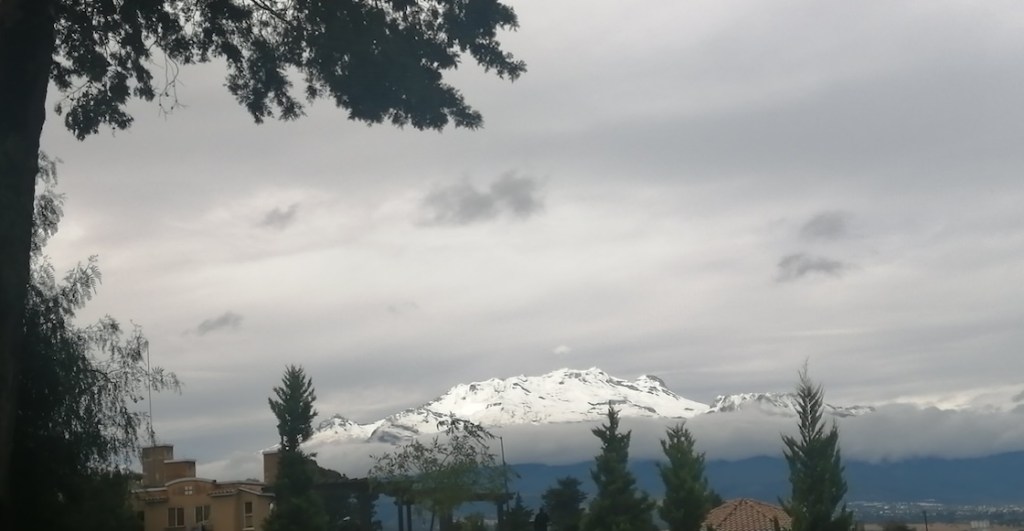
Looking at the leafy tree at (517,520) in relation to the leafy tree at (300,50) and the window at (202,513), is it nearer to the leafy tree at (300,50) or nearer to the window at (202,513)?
the window at (202,513)

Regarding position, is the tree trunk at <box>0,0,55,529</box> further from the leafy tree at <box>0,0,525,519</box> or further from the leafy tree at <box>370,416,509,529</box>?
the leafy tree at <box>370,416,509,529</box>

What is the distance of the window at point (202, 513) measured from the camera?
5853 centimetres

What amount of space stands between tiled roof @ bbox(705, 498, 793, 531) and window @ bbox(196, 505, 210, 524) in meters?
24.4

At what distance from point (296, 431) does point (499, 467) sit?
8.79 m

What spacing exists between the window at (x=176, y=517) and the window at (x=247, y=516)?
3.13 metres

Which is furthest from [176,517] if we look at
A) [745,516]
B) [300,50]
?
[300,50]

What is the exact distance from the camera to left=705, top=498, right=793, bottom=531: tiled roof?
63.0m

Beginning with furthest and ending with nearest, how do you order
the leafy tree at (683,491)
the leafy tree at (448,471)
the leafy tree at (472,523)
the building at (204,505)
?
the building at (204,505) < the leafy tree at (448,471) < the leafy tree at (472,523) < the leafy tree at (683,491)

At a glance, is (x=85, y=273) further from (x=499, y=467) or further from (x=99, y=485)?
(x=499, y=467)

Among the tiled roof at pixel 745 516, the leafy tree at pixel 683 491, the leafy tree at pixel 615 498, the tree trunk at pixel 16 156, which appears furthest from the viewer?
the tiled roof at pixel 745 516

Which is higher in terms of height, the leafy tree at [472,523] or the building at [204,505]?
the building at [204,505]

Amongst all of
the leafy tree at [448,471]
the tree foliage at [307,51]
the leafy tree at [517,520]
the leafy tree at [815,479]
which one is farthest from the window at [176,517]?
the tree foliage at [307,51]

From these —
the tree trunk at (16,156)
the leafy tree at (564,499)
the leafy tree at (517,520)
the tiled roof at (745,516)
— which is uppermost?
the tree trunk at (16,156)

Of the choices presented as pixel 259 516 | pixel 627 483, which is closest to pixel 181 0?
pixel 627 483
